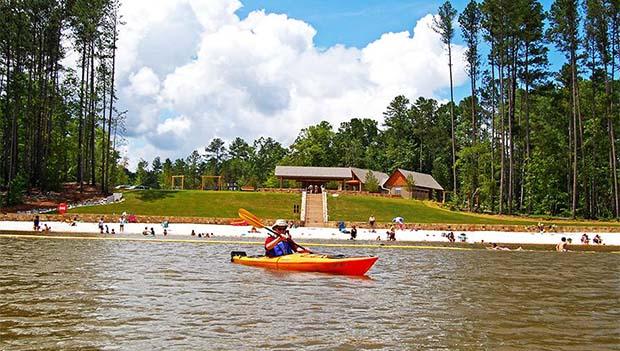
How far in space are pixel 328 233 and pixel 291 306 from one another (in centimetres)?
3195

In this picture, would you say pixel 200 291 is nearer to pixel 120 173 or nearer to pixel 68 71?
pixel 68 71

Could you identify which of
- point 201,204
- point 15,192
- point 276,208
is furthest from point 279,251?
point 201,204

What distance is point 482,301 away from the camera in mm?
15086

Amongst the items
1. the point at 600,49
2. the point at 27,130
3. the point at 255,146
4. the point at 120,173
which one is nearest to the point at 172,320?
the point at 27,130

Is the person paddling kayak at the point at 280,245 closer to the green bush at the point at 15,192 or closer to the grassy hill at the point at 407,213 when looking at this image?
the grassy hill at the point at 407,213

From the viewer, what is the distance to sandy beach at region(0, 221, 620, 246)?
4291 cm

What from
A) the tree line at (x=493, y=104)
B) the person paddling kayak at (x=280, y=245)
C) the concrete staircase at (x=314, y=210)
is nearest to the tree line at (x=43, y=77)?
the tree line at (x=493, y=104)

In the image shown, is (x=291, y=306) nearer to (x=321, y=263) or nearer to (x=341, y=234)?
(x=321, y=263)

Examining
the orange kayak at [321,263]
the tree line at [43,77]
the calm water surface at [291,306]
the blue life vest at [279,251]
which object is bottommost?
the calm water surface at [291,306]

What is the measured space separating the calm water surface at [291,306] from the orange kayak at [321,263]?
0.47 m

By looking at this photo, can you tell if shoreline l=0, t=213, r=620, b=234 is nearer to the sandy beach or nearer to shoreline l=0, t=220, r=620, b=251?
shoreline l=0, t=220, r=620, b=251

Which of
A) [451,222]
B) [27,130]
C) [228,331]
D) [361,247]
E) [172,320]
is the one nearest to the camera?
[228,331]

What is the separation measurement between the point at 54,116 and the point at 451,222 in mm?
45905

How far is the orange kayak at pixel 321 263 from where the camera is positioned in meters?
19.5
